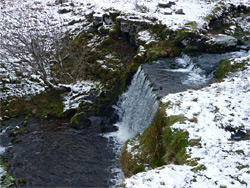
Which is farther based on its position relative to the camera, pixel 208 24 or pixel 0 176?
pixel 208 24

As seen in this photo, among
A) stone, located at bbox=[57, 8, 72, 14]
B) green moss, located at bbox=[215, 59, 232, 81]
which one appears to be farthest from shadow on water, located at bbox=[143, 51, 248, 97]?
stone, located at bbox=[57, 8, 72, 14]

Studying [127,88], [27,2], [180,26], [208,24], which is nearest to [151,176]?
[127,88]

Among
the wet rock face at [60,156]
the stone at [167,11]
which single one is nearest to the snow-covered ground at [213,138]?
the wet rock face at [60,156]

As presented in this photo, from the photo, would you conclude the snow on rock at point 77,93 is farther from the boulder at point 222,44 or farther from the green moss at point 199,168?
the green moss at point 199,168

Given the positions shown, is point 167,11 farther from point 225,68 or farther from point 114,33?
point 225,68

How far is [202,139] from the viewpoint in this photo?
275 inches

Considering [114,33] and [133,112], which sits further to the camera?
[114,33]

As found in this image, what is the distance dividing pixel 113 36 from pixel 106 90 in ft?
21.5

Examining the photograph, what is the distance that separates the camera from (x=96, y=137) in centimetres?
1356

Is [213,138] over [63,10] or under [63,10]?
under

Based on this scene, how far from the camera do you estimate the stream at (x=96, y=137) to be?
1022cm

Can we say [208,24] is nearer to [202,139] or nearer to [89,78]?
[89,78]

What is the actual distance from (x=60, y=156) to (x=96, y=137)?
2.74m

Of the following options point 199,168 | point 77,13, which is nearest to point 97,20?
point 77,13
